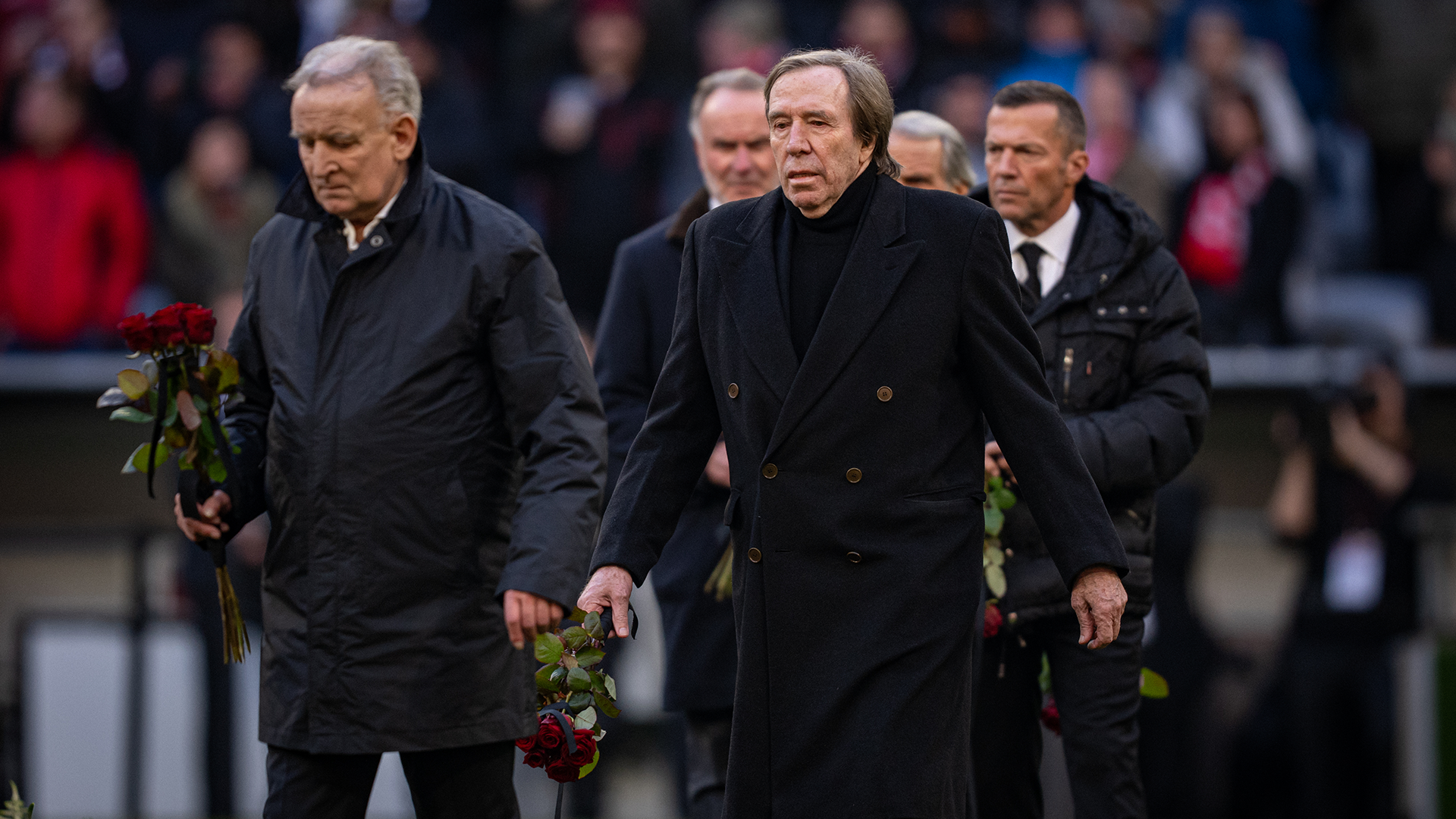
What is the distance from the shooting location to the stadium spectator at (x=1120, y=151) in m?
9.81

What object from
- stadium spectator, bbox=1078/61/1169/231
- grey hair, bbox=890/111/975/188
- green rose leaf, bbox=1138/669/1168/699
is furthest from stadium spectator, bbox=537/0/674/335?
green rose leaf, bbox=1138/669/1168/699

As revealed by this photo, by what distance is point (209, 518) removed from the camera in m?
4.44

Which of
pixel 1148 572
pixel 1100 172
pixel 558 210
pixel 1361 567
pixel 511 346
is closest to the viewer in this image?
pixel 511 346

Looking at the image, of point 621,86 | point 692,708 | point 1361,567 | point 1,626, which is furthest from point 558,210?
point 692,708

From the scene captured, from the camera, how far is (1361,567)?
27.9 ft

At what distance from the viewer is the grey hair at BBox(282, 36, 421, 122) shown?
4469 millimetres

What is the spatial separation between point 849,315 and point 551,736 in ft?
3.85

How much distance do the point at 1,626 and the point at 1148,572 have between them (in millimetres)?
7977

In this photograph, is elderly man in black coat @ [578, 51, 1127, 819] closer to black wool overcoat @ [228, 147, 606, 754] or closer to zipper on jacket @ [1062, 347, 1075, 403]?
black wool overcoat @ [228, 147, 606, 754]

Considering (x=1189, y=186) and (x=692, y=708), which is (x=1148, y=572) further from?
(x=1189, y=186)

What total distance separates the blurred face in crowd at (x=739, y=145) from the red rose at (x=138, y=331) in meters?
1.76

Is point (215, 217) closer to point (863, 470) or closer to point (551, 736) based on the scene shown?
point (551, 736)

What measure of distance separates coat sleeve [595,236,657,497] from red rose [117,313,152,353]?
4.96 feet

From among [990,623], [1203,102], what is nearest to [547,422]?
[990,623]
